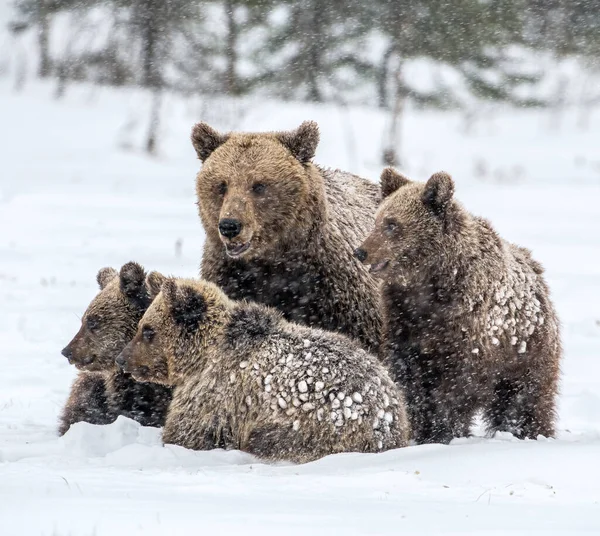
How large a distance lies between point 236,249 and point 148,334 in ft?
3.03

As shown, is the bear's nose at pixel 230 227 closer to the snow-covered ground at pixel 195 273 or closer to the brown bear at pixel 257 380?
the brown bear at pixel 257 380

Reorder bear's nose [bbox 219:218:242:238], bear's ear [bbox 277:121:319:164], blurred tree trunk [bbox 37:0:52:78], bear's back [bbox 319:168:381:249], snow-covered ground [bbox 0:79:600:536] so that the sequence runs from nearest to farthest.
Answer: snow-covered ground [bbox 0:79:600:536] < bear's nose [bbox 219:218:242:238] < bear's ear [bbox 277:121:319:164] < bear's back [bbox 319:168:381:249] < blurred tree trunk [bbox 37:0:52:78]

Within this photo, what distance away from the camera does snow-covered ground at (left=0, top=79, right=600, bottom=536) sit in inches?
195

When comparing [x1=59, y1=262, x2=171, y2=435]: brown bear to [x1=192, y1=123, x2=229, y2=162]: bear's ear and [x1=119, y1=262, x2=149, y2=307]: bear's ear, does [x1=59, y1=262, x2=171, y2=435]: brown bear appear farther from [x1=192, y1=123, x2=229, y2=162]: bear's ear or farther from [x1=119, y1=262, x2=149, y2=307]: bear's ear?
[x1=192, y1=123, x2=229, y2=162]: bear's ear

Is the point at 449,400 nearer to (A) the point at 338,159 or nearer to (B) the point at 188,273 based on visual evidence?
(B) the point at 188,273

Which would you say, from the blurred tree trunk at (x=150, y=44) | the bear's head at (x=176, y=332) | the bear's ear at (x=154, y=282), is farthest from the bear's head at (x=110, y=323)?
the blurred tree trunk at (x=150, y=44)

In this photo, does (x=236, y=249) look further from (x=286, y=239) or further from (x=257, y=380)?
(x=257, y=380)

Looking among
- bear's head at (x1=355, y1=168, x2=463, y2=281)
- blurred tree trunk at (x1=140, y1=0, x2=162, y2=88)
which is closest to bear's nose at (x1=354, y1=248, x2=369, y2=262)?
bear's head at (x1=355, y1=168, x2=463, y2=281)

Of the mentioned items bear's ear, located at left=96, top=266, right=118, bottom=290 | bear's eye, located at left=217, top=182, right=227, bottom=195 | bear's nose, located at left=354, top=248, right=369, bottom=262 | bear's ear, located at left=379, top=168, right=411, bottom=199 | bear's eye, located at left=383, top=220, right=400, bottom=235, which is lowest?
bear's ear, located at left=96, top=266, right=118, bottom=290

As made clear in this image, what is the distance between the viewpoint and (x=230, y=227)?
7449mm

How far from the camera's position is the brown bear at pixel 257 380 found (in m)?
6.43

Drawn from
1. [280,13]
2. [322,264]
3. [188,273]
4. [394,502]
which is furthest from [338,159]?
[394,502]

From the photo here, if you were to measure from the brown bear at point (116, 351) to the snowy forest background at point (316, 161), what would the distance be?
1.78 ft

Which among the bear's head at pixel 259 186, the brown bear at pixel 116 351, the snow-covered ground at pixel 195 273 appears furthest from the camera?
the brown bear at pixel 116 351
